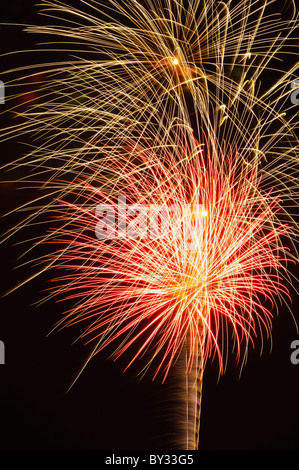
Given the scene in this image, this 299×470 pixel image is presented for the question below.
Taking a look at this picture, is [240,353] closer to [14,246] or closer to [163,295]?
[163,295]

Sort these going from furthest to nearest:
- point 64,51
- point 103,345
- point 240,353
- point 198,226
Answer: point 240,353
point 103,345
point 64,51
point 198,226

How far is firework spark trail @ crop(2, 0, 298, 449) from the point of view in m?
2.42

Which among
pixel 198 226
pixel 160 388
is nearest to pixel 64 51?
pixel 198 226

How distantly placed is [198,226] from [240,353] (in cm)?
119

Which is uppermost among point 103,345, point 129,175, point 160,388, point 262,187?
point 262,187

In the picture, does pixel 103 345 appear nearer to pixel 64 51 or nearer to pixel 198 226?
pixel 198 226

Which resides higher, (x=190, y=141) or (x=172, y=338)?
(x=190, y=141)

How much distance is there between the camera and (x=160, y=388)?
2.93 m

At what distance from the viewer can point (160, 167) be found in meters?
2.48

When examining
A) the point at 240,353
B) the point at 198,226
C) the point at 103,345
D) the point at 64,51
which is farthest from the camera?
the point at 240,353

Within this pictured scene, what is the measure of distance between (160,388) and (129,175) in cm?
156

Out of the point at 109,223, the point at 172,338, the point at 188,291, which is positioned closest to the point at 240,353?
the point at 172,338

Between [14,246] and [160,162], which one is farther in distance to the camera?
[14,246]

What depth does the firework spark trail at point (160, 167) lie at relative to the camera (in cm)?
242
